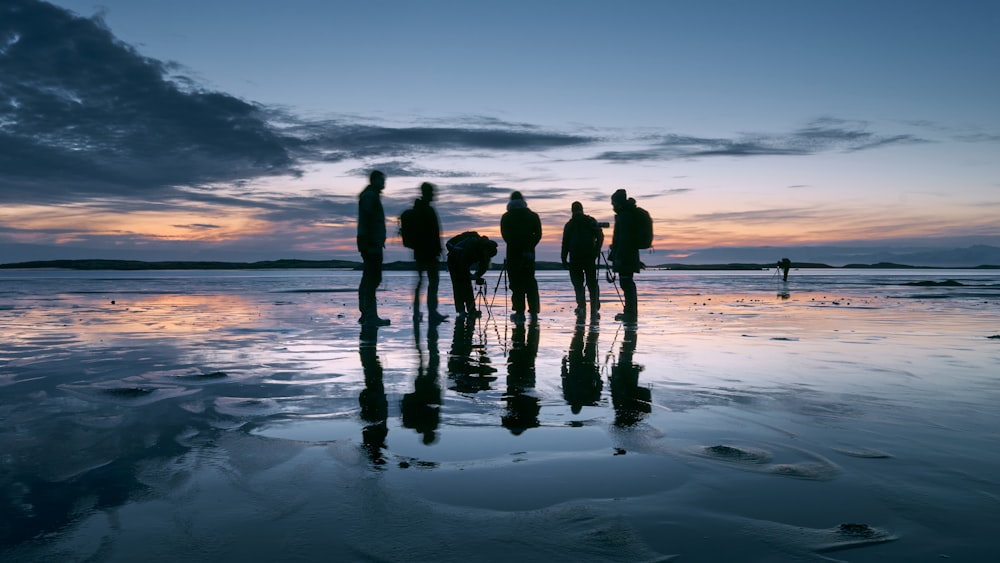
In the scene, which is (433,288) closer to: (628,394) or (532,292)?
(532,292)

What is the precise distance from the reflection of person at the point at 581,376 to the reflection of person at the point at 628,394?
17 cm

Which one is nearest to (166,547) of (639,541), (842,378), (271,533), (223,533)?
(223,533)

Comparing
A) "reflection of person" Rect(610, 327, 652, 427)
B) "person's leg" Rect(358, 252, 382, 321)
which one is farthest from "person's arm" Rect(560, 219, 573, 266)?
"reflection of person" Rect(610, 327, 652, 427)

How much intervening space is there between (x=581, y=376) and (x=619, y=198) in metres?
7.65

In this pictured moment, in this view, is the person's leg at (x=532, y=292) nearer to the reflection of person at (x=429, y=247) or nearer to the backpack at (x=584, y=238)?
the backpack at (x=584, y=238)

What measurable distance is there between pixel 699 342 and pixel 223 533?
27.4 ft

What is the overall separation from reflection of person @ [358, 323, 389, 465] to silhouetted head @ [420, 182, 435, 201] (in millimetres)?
5452

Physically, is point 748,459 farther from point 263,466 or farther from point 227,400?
point 227,400

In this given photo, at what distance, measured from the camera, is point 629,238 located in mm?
13781

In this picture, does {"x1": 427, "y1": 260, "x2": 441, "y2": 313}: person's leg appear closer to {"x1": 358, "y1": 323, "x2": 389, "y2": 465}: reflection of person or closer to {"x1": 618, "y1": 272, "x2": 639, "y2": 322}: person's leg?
{"x1": 618, "y1": 272, "x2": 639, "y2": 322}: person's leg

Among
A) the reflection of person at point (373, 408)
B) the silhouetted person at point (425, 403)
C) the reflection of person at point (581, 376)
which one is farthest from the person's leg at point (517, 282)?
the silhouetted person at point (425, 403)

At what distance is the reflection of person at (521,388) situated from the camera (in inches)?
186

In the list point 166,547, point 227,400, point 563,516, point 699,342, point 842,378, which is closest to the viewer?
point 166,547

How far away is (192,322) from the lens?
13.3 meters
